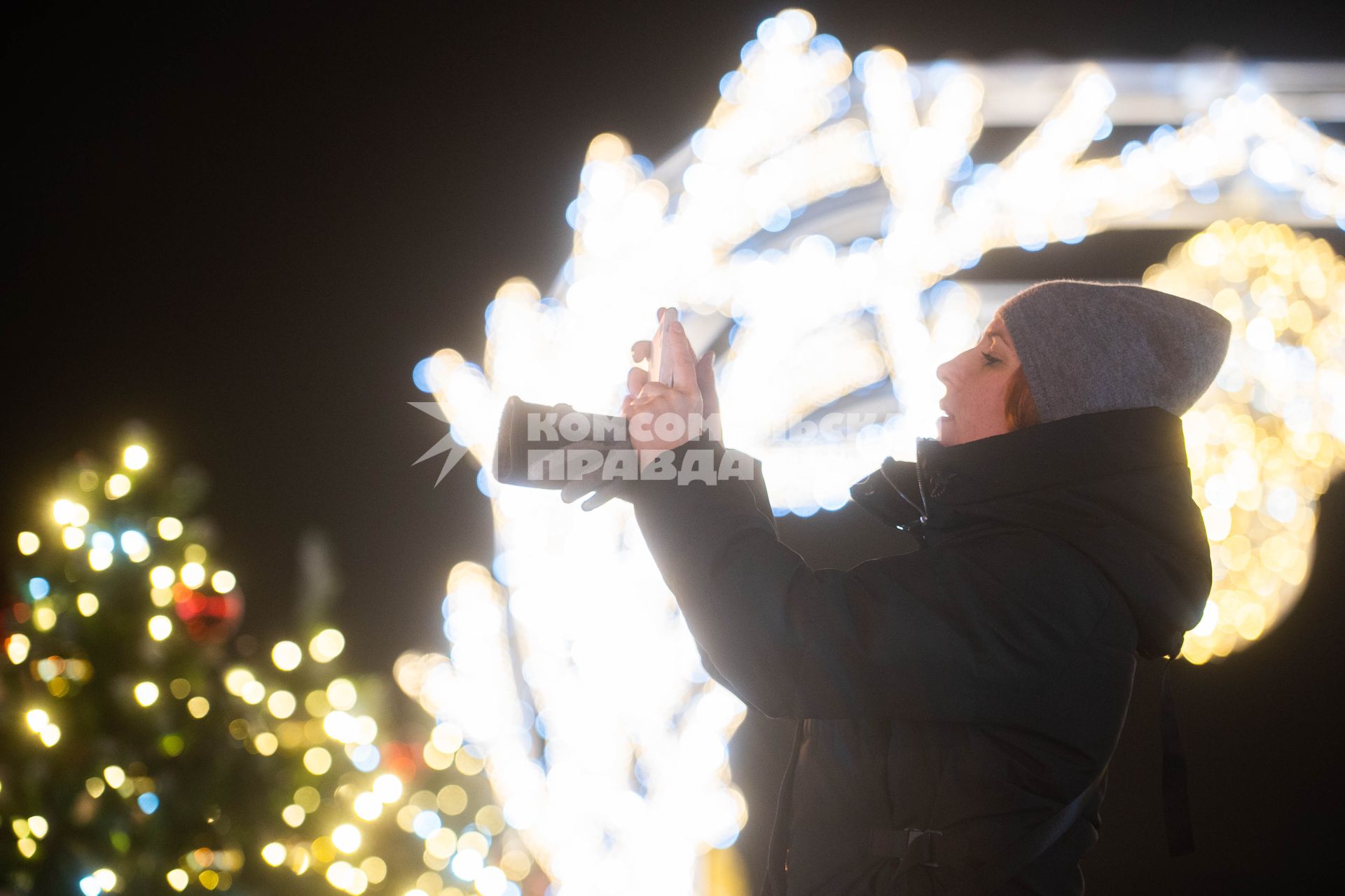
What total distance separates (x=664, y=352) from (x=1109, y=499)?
0.37m

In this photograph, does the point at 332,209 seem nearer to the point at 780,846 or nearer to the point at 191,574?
the point at 191,574

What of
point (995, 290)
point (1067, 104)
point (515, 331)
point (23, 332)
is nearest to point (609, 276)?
point (515, 331)

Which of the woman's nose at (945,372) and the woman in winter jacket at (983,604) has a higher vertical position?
the woman's nose at (945,372)

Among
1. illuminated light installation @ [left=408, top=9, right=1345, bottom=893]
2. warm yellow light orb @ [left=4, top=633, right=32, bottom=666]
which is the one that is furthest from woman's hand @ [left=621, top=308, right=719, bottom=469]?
warm yellow light orb @ [left=4, top=633, right=32, bottom=666]

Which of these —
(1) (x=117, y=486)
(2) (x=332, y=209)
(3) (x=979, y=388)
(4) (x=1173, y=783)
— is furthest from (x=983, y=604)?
(2) (x=332, y=209)

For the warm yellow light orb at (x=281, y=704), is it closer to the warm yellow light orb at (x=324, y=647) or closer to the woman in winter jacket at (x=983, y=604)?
the warm yellow light orb at (x=324, y=647)

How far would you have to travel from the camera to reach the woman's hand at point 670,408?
754 millimetres

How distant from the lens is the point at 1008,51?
2.72 m

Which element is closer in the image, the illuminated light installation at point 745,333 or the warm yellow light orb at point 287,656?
the illuminated light installation at point 745,333

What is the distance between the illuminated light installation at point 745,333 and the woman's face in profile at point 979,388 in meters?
1.06

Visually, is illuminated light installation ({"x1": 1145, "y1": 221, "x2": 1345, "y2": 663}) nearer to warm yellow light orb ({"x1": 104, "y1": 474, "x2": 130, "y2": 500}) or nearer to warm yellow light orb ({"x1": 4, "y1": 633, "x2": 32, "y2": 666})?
warm yellow light orb ({"x1": 104, "y1": 474, "x2": 130, "y2": 500})

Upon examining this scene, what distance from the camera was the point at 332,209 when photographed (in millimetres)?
2756

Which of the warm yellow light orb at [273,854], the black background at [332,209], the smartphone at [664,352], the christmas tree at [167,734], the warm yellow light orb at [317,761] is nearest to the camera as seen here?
the smartphone at [664,352]

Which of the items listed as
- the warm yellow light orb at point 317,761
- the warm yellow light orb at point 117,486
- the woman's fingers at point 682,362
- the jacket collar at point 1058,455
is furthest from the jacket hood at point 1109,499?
the warm yellow light orb at point 117,486
